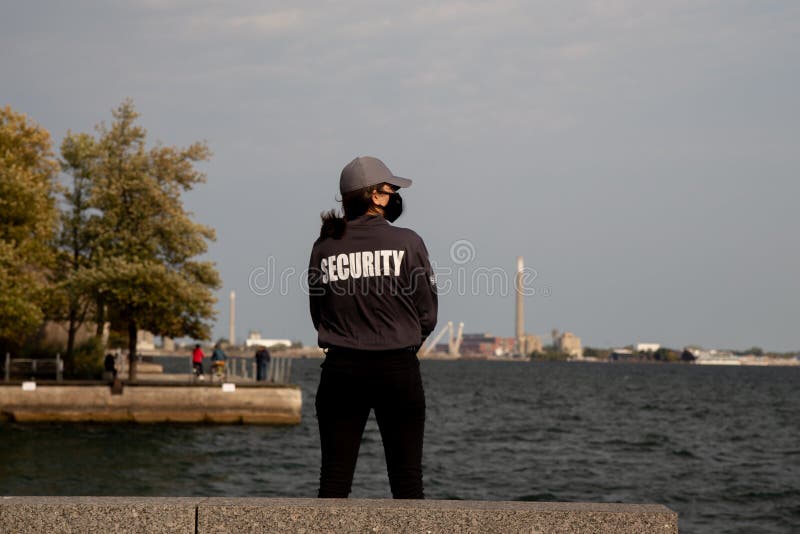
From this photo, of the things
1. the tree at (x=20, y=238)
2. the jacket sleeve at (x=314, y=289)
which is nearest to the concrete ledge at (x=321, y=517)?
the jacket sleeve at (x=314, y=289)

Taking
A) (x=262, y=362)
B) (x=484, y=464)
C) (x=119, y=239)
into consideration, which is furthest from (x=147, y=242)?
(x=484, y=464)

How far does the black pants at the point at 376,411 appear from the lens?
4754mm

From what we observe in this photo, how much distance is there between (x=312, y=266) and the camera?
16.5ft

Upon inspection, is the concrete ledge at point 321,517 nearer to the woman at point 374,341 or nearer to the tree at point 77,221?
the woman at point 374,341

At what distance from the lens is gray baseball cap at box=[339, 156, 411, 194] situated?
4.94 m

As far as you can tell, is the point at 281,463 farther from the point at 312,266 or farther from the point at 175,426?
the point at 312,266

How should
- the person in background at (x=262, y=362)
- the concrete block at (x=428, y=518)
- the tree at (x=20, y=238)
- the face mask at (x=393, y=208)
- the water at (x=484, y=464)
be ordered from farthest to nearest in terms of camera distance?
the person in background at (x=262, y=362) → the tree at (x=20, y=238) → the water at (x=484, y=464) → the face mask at (x=393, y=208) → the concrete block at (x=428, y=518)

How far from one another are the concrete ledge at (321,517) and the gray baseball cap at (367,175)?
1.56 meters

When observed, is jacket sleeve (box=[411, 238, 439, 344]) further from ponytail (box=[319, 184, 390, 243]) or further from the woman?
ponytail (box=[319, 184, 390, 243])

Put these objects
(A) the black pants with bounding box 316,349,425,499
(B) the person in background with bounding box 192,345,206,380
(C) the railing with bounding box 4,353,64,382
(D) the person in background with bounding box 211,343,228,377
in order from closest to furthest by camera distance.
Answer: (A) the black pants with bounding box 316,349,425,499, (C) the railing with bounding box 4,353,64,382, (B) the person in background with bounding box 192,345,206,380, (D) the person in background with bounding box 211,343,228,377

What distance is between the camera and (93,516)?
400 cm

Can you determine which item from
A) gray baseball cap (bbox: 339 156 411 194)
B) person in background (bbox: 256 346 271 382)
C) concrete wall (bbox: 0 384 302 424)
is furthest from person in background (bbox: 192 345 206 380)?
gray baseball cap (bbox: 339 156 411 194)

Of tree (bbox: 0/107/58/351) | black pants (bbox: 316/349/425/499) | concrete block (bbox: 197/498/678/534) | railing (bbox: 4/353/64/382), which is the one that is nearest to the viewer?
concrete block (bbox: 197/498/678/534)

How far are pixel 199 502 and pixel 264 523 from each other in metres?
0.27
